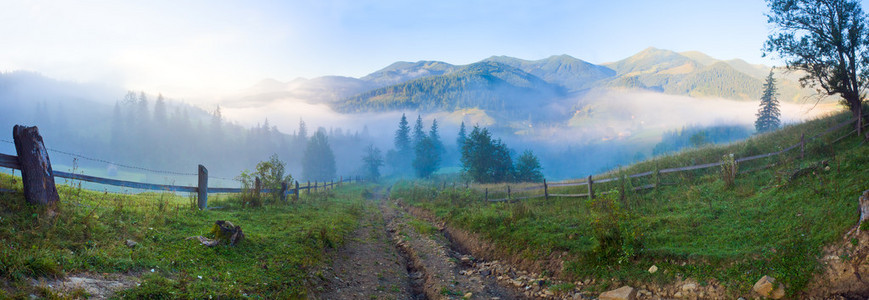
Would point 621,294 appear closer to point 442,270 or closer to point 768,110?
point 442,270

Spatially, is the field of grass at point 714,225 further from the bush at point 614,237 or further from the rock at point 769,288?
the rock at point 769,288

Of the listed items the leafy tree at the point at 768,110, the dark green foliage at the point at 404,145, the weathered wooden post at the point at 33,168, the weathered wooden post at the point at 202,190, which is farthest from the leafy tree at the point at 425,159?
the weathered wooden post at the point at 33,168

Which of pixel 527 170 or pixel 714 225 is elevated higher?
pixel 714 225

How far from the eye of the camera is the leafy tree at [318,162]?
8362 centimetres

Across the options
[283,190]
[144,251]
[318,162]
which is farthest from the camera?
[318,162]

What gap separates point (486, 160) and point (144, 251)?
142 feet

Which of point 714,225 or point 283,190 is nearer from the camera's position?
point 714,225

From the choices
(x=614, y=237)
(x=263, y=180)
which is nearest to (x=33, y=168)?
(x=263, y=180)

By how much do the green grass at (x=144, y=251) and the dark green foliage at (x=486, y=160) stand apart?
3875 centimetres

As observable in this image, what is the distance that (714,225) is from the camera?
8992 millimetres

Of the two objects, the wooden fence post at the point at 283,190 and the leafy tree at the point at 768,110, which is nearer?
the wooden fence post at the point at 283,190

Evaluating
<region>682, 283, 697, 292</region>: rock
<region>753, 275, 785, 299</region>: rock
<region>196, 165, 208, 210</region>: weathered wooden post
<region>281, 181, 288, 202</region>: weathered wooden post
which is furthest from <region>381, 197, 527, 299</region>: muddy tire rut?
<region>281, 181, 288, 202</region>: weathered wooden post

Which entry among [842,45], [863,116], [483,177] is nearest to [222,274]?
[863,116]

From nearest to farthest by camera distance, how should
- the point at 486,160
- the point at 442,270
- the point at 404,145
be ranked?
the point at 442,270
the point at 486,160
the point at 404,145
